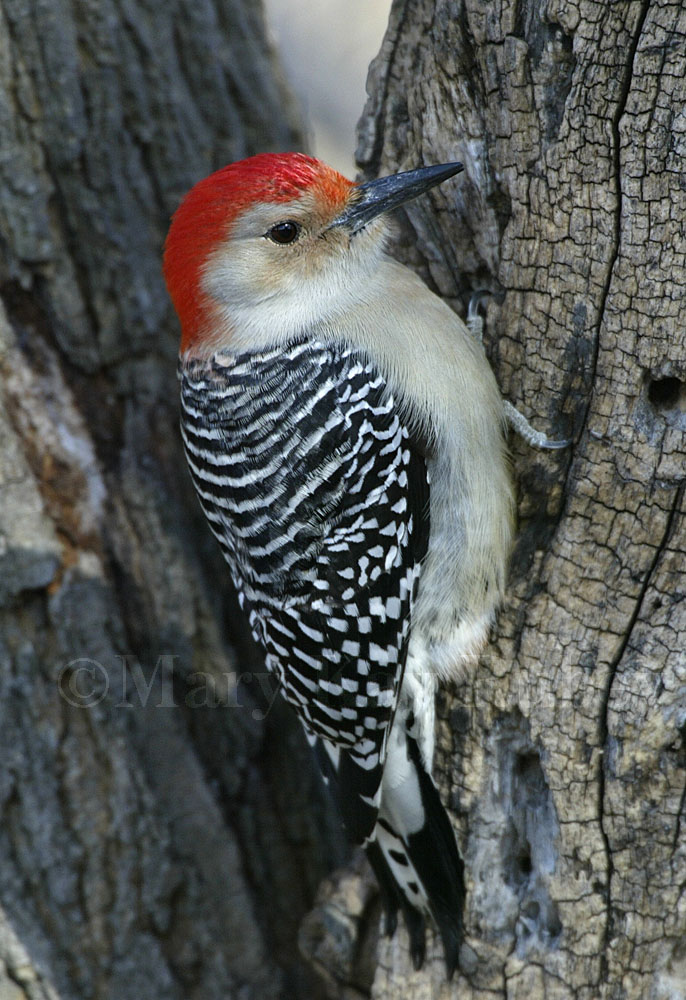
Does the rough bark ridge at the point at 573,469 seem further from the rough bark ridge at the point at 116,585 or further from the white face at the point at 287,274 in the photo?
the rough bark ridge at the point at 116,585

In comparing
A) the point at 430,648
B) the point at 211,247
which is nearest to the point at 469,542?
the point at 430,648

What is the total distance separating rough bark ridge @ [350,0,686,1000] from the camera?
7.79 feet

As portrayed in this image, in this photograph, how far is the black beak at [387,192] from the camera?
2660 millimetres

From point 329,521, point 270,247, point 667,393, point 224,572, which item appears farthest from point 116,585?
point 667,393

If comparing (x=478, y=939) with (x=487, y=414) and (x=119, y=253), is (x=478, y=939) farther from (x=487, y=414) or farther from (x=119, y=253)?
(x=119, y=253)

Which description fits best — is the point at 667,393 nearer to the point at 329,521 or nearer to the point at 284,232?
the point at 329,521

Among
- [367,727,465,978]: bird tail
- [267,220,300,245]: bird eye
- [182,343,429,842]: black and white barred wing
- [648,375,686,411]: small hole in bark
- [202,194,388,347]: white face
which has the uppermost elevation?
[267,220,300,245]: bird eye

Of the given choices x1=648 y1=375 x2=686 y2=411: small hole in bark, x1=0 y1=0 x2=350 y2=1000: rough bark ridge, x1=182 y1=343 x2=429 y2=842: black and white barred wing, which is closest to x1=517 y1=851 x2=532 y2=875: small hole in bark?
x1=182 y1=343 x2=429 y2=842: black and white barred wing

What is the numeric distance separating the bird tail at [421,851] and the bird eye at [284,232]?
5.30ft

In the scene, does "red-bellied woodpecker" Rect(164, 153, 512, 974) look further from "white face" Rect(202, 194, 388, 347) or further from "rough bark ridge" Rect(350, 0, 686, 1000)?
"rough bark ridge" Rect(350, 0, 686, 1000)

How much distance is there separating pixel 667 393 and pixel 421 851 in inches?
62.8

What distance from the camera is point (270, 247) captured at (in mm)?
2930

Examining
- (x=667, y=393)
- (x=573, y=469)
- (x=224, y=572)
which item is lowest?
(x=224, y=572)

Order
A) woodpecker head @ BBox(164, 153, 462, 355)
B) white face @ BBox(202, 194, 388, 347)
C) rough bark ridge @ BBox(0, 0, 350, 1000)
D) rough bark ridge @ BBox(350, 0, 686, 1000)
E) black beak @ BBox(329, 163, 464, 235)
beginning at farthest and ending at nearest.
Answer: rough bark ridge @ BBox(0, 0, 350, 1000), white face @ BBox(202, 194, 388, 347), woodpecker head @ BBox(164, 153, 462, 355), black beak @ BBox(329, 163, 464, 235), rough bark ridge @ BBox(350, 0, 686, 1000)
